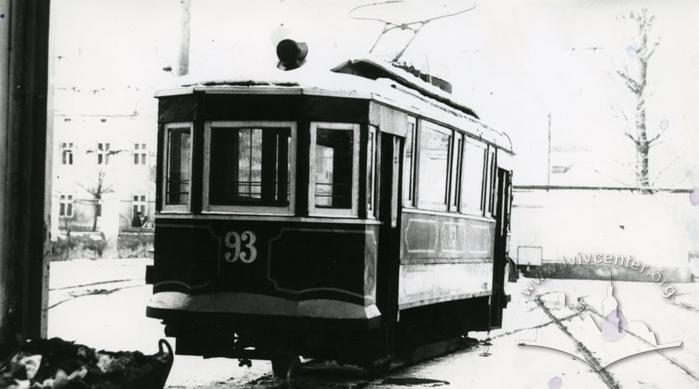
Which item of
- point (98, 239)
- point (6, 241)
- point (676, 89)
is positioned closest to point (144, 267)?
point (98, 239)

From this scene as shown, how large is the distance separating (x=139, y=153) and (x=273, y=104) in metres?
1.51

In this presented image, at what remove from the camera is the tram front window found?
734 cm

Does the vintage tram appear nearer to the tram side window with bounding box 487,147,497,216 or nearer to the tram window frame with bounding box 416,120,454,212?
the tram window frame with bounding box 416,120,454,212

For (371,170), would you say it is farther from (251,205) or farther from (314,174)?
(251,205)

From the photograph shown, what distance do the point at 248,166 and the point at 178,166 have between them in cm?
59

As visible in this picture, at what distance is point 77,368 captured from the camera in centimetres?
662

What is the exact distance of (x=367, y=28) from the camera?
745 centimetres

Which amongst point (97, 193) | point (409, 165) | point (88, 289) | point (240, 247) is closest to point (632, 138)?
point (409, 165)

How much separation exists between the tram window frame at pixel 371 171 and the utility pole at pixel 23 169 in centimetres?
229

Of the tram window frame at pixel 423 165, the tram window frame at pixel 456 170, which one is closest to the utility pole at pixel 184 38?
the tram window frame at pixel 423 165

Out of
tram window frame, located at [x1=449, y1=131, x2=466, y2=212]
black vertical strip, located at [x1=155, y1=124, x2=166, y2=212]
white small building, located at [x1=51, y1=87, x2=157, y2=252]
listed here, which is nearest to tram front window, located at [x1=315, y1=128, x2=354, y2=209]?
black vertical strip, located at [x1=155, y1=124, x2=166, y2=212]

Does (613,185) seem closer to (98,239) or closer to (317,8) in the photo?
(317,8)

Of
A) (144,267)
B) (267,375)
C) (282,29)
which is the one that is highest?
(282,29)

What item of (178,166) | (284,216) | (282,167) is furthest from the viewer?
(178,166)
